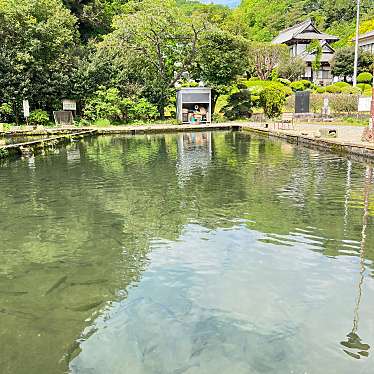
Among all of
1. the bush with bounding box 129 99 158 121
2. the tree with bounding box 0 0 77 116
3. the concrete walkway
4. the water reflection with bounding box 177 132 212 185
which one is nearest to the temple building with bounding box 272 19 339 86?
the bush with bounding box 129 99 158 121

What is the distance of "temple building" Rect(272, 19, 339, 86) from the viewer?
137 ft

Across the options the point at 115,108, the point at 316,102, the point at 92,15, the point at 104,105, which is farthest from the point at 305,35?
the point at 104,105

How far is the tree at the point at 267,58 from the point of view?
35750 millimetres

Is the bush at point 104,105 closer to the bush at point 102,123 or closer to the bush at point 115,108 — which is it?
the bush at point 115,108

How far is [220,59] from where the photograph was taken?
2734cm

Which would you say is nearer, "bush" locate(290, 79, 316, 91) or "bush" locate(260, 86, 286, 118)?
"bush" locate(260, 86, 286, 118)

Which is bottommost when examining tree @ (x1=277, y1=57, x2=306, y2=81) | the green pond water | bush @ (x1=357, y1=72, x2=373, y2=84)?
the green pond water

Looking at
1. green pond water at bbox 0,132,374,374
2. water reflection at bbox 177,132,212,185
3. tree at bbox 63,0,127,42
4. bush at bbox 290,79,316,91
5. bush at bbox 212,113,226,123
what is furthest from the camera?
bush at bbox 290,79,316,91

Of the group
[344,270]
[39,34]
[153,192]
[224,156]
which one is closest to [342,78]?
[39,34]

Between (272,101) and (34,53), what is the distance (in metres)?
14.6

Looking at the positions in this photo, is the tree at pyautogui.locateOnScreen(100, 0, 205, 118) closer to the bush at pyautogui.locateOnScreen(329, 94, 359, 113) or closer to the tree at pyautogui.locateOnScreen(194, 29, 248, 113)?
the tree at pyautogui.locateOnScreen(194, 29, 248, 113)

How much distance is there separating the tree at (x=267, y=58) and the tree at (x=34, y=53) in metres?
16.2

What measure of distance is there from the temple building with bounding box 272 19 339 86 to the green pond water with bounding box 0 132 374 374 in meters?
35.7

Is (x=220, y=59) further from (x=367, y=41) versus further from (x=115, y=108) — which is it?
(x=367, y=41)
